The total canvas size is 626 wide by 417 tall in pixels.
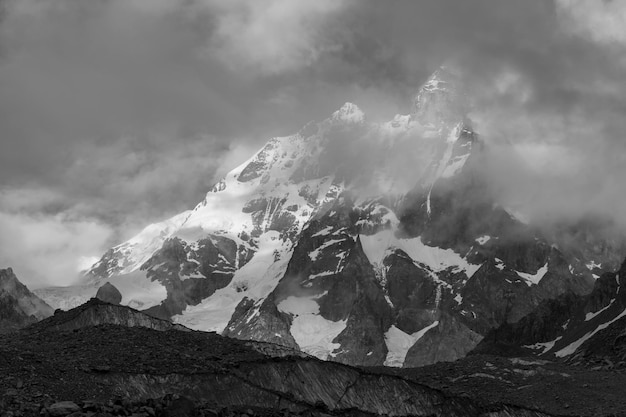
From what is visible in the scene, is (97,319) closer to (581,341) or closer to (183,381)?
(183,381)

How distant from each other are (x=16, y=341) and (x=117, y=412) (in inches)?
955

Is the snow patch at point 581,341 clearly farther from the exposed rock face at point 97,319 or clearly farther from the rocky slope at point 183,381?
the exposed rock face at point 97,319

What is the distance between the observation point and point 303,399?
72.9 meters

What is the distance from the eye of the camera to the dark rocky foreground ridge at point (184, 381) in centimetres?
5803

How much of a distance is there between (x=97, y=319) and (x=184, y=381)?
23838 millimetres

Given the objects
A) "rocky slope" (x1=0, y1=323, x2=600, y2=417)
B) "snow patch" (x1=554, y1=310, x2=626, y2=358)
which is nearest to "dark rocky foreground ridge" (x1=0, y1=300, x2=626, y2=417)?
"rocky slope" (x1=0, y1=323, x2=600, y2=417)

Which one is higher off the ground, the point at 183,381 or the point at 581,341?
the point at 581,341

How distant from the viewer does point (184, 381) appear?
6725 cm

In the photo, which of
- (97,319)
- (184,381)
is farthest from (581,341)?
(184,381)

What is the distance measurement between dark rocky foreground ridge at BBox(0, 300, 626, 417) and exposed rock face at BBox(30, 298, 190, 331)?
137mm

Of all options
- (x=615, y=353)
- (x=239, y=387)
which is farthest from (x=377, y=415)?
(x=615, y=353)

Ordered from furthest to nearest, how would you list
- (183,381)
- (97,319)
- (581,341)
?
(581,341) < (97,319) < (183,381)

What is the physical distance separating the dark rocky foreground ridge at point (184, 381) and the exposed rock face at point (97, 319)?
14cm

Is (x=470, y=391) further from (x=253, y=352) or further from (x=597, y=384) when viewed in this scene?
(x=253, y=352)
